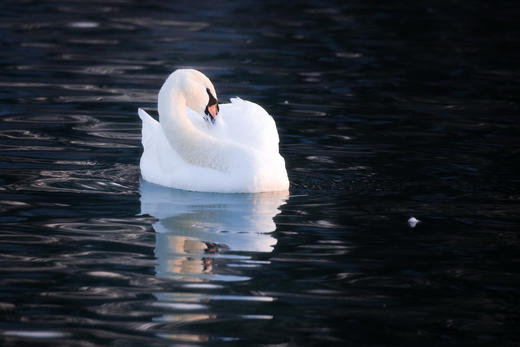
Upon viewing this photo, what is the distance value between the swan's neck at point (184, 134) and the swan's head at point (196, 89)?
6 cm

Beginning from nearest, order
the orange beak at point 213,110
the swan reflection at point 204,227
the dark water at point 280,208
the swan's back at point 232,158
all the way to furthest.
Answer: the dark water at point 280,208
the swan reflection at point 204,227
the swan's back at point 232,158
the orange beak at point 213,110

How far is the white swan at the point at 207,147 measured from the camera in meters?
9.81

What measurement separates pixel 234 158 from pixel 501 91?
6744 mm

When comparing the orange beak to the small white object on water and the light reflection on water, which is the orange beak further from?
the small white object on water

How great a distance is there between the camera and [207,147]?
32.6 feet

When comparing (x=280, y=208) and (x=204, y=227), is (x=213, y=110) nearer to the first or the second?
(x=280, y=208)

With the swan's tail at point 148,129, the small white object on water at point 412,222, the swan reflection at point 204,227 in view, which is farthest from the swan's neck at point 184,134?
the small white object on water at point 412,222

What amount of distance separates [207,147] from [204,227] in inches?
55.7

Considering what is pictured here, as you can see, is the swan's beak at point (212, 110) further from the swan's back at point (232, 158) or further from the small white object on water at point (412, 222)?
the small white object on water at point (412, 222)

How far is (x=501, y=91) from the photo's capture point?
1545 centimetres

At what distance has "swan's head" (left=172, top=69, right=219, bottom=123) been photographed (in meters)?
9.83

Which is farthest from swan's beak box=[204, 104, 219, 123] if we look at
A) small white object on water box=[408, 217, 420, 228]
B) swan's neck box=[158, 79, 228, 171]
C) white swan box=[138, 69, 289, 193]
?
small white object on water box=[408, 217, 420, 228]

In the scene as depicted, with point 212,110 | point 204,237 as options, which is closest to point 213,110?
point 212,110

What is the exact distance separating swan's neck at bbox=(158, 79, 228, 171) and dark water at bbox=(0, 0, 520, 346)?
365 millimetres
